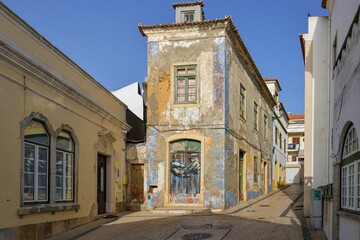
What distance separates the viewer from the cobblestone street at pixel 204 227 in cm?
1124

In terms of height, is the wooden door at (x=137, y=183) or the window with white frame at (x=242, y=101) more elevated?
the window with white frame at (x=242, y=101)

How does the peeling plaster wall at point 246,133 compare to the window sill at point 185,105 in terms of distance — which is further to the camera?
the peeling plaster wall at point 246,133

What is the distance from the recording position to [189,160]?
17078 mm

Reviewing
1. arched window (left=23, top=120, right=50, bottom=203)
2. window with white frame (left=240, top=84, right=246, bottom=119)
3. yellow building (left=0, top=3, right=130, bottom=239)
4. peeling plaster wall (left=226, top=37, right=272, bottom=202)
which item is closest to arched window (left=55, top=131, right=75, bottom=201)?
yellow building (left=0, top=3, right=130, bottom=239)

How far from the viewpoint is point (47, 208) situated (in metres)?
11.2

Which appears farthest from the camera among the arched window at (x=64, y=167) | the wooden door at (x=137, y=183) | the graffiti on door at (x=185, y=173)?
the wooden door at (x=137, y=183)

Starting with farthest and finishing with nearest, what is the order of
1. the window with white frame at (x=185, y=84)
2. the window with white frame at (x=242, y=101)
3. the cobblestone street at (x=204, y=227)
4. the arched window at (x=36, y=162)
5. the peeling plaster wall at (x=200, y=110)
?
the window with white frame at (x=242, y=101)
the window with white frame at (x=185, y=84)
the peeling plaster wall at (x=200, y=110)
the cobblestone street at (x=204, y=227)
the arched window at (x=36, y=162)

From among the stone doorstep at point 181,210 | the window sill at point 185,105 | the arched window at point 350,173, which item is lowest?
the stone doorstep at point 181,210

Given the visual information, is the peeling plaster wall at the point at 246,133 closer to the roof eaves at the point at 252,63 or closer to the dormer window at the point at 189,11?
the roof eaves at the point at 252,63

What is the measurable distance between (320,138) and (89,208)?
24.9ft

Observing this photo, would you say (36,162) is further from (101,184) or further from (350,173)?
(350,173)

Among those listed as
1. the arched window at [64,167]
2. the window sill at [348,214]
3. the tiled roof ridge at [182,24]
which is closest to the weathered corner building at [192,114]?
the tiled roof ridge at [182,24]

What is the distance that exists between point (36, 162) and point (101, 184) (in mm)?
5155

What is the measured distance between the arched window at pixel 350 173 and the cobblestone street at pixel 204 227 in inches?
111
